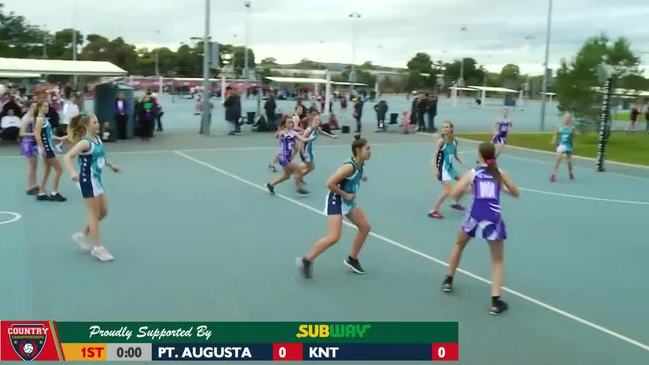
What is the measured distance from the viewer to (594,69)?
1101 inches

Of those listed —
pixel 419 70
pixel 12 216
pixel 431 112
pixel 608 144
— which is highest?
pixel 419 70

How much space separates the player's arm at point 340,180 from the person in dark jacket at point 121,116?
1787cm

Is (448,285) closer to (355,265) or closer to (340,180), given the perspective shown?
(355,265)

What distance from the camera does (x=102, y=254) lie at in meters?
8.02

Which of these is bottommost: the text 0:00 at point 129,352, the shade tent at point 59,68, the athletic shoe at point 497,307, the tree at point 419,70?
the text 0:00 at point 129,352

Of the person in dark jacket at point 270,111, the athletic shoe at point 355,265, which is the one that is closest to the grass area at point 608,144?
the person in dark jacket at point 270,111

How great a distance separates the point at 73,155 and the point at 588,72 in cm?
2539

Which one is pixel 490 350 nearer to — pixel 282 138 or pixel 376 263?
pixel 376 263

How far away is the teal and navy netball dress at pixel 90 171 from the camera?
7.89m

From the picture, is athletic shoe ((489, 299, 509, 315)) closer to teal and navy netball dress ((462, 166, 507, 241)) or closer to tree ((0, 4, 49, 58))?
teal and navy netball dress ((462, 166, 507, 241))

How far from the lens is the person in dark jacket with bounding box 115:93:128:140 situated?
76.5 feet

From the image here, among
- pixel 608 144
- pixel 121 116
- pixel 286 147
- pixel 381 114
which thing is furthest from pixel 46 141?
pixel 608 144

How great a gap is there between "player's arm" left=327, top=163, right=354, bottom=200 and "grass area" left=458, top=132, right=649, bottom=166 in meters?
17.1
